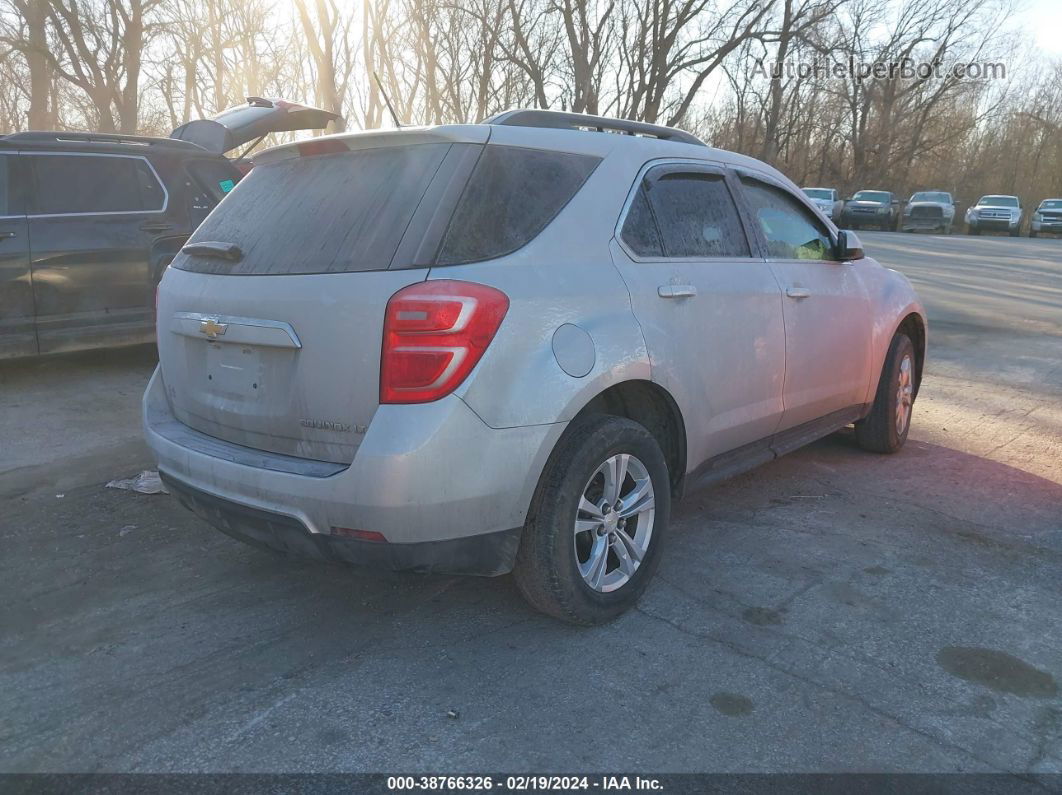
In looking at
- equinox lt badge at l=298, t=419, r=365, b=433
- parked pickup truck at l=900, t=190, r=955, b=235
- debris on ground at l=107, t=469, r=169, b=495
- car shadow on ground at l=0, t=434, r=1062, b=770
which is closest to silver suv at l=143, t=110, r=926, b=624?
equinox lt badge at l=298, t=419, r=365, b=433

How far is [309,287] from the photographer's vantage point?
2.76 metres

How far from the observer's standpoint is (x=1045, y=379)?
7316 mm

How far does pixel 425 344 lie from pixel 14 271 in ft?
16.7

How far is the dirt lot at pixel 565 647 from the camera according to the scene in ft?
8.00

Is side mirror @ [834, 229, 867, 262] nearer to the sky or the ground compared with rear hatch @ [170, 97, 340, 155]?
nearer to the ground

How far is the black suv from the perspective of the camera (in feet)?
20.6

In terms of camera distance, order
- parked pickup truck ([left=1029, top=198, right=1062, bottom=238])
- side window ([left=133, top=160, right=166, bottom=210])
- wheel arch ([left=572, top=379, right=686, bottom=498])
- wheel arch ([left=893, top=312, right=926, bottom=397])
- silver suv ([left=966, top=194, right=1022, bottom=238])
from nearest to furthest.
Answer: wheel arch ([left=572, top=379, right=686, bottom=498]), wheel arch ([left=893, top=312, right=926, bottom=397]), side window ([left=133, top=160, right=166, bottom=210]), parked pickup truck ([left=1029, top=198, right=1062, bottom=238]), silver suv ([left=966, top=194, right=1022, bottom=238])

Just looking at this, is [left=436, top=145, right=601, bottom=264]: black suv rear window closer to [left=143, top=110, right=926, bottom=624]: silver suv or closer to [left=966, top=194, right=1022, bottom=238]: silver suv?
[left=143, top=110, right=926, bottom=624]: silver suv

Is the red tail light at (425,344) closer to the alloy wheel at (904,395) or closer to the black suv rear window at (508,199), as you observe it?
the black suv rear window at (508,199)

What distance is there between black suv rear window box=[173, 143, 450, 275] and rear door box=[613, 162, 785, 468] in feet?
2.74

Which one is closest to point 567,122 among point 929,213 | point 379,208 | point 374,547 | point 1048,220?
point 379,208

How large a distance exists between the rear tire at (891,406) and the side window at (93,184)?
5.68 metres

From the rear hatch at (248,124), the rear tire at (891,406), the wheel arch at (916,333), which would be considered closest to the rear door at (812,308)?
the rear tire at (891,406)

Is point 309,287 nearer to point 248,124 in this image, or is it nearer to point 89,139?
point 89,139
